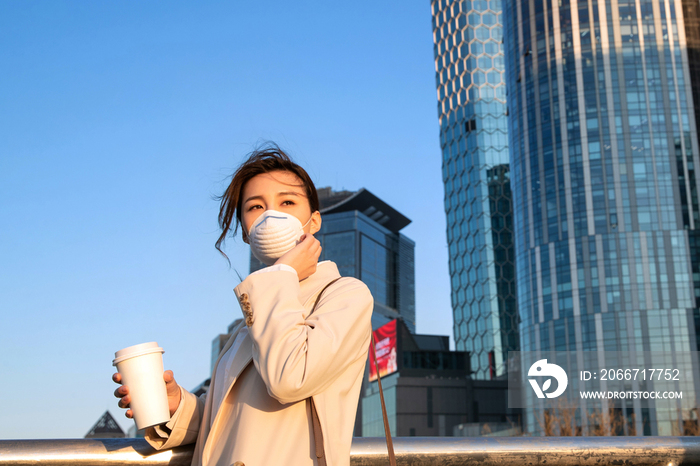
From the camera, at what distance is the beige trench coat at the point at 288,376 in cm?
159

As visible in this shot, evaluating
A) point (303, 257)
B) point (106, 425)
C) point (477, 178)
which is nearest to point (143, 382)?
point (303, 257)

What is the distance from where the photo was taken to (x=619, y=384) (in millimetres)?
63781

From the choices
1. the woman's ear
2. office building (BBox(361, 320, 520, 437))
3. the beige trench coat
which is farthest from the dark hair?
office building (BBox(361, 320, 520, 437))

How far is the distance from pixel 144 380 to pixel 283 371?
0.42m

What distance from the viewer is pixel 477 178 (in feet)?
354

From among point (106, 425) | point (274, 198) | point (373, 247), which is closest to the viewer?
point (274, 198)

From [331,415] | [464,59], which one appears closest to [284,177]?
[331,415]

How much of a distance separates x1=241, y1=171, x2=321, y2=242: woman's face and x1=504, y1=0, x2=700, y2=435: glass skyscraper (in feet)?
217

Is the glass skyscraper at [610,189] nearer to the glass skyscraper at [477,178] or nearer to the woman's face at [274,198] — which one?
the glass skyscraper at [477,178]

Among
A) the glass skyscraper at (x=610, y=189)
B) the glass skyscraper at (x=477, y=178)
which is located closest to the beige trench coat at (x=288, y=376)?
the glass skyscraper at (x=610, y=189)

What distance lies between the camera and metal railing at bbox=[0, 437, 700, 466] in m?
1.85

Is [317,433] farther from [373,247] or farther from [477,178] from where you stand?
[373,247]

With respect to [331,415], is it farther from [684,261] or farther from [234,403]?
[684,261]

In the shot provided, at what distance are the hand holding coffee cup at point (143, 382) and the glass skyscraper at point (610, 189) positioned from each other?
218 ft
